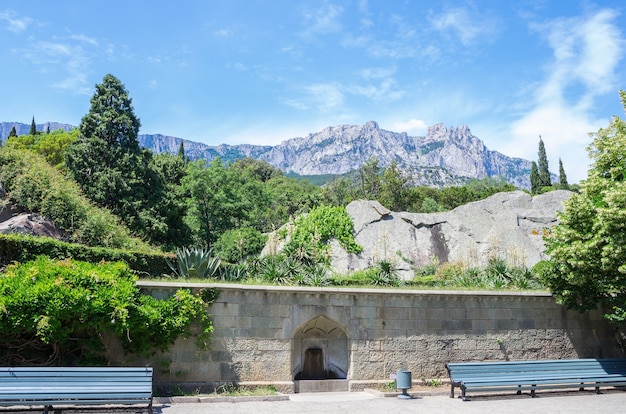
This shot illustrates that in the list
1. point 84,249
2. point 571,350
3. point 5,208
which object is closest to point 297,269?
point 84,249

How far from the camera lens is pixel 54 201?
17891mm

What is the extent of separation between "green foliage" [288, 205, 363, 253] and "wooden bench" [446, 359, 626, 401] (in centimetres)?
1287

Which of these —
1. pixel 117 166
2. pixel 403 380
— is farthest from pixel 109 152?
pixel 403 380

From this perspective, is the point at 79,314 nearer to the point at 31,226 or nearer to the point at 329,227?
the point at 31,226

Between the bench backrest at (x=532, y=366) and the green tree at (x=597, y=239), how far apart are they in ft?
4.47

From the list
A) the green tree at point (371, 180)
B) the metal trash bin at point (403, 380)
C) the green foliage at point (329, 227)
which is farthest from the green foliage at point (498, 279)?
the green tree at point (371, 180)

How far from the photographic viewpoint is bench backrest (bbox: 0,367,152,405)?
8.85m

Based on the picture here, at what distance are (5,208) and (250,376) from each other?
11.1 meters

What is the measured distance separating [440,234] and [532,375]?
1538 centimetres

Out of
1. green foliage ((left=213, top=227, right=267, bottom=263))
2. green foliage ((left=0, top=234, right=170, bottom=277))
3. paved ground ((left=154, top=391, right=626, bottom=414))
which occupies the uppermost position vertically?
green foliage ((left=213, top=227, right=267, bottom=263))

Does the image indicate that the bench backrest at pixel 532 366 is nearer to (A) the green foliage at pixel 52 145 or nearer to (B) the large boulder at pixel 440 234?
(B) the large boulder at pixel 440 234

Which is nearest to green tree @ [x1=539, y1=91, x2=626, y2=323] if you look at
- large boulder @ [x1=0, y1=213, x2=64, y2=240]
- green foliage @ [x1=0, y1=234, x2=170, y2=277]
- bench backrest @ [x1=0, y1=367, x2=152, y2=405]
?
bench backrest @ [x1=0, y1=367, x2=152, y2=405]

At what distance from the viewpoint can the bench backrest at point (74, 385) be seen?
29.0ft

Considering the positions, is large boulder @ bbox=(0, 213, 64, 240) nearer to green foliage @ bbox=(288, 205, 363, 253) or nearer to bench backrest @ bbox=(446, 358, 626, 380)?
green foliage @ bbox=(288, 205, 363, 253)
